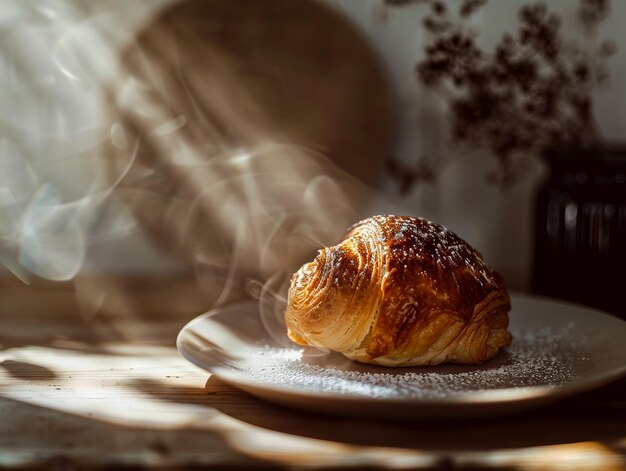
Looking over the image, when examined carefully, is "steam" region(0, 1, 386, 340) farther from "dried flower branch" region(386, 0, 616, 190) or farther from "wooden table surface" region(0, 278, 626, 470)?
"wooden table surface" region(0, 278, 626, 470)

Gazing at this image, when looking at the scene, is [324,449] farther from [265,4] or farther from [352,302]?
[265,4]

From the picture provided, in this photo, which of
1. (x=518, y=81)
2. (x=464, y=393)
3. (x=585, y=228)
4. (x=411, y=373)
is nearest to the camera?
(x=464, y=393)

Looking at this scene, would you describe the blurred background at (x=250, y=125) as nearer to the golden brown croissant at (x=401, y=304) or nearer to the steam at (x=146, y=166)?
the steam at (x=146, y=166)

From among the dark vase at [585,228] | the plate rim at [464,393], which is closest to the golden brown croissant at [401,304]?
the plate rim at [464,393]

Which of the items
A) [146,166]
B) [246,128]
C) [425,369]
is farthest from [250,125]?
[425,369]

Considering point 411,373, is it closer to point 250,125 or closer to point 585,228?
point 585,228
